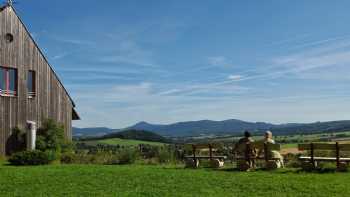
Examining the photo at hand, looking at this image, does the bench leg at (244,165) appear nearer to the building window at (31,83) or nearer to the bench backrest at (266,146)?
the bench backrest at (266,146)

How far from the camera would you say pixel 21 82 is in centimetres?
2956

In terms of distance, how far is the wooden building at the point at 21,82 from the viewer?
94.1 feet

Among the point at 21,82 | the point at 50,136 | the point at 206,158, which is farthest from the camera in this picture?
the point at 50,136

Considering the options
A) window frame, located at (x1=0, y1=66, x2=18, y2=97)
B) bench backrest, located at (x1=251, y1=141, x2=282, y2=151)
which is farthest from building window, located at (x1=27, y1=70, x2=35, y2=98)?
bench backrest, located at (x1=251, y1=141, x2=282, y2=151)

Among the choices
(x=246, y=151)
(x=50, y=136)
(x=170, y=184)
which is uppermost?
(x=50, y=136)

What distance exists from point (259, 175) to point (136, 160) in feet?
32.9

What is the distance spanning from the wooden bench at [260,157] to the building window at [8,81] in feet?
47.1

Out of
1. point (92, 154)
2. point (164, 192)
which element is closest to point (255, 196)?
point (164, 192)

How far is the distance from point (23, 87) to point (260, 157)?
1524cm

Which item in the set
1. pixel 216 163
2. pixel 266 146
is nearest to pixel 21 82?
pixel 216 163

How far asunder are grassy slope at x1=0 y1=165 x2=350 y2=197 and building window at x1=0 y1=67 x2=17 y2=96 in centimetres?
1168

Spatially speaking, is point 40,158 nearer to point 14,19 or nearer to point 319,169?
point 14,19

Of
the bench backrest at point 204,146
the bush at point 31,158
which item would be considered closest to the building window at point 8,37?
the bush at point 31,158

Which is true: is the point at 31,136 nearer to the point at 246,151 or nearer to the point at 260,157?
the point at 246,151
